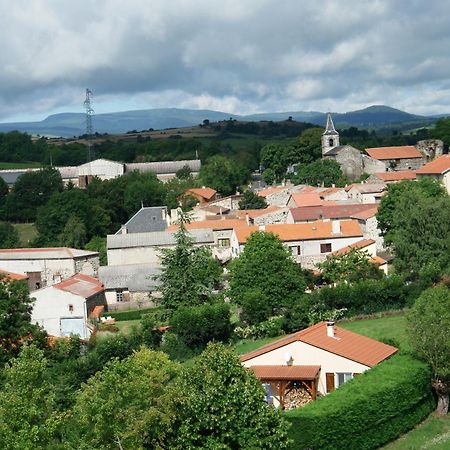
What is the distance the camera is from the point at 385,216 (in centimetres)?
5728

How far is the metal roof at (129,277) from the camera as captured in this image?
5588 centimetres

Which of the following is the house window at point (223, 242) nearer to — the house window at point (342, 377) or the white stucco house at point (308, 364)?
the white stucco house at point (308, 364)

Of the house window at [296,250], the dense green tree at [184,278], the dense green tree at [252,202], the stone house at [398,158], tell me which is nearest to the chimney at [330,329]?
the dense green tree at [184,278]

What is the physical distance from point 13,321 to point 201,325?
338 inches

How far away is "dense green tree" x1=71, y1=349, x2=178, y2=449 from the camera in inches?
771

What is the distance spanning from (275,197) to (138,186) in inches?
678

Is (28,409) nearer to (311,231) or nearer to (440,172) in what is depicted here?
(311,231)

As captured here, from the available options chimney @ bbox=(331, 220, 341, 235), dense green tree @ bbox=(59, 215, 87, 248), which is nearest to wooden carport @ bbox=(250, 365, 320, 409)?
chimney @ bbox=(331, 220, 341, 235)

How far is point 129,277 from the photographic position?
56.8m

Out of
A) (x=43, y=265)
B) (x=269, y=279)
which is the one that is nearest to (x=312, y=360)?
(x=269, y=279)

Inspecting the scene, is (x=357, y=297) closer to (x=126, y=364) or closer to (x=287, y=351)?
(x=287, y=351)

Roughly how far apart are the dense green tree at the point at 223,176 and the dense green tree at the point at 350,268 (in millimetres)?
48270

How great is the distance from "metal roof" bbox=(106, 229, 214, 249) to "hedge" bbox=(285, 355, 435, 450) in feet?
120

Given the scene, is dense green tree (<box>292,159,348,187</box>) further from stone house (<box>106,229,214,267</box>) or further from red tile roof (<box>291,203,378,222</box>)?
stone house (<box>106,229,214,267</box>)
